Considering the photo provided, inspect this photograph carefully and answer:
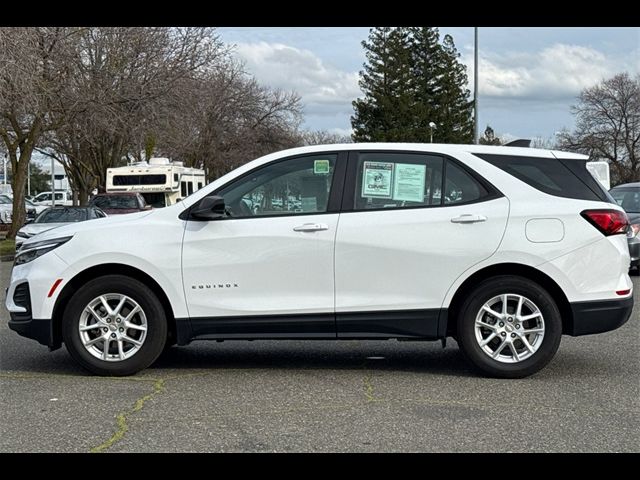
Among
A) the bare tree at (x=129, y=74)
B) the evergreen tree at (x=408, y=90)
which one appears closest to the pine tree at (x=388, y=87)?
the evergreen tree at (x=408, y=90)

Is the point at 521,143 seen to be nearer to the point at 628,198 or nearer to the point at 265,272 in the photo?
the point at 265,272

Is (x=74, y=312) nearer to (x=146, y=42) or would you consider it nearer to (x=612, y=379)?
(x=612, y=379)

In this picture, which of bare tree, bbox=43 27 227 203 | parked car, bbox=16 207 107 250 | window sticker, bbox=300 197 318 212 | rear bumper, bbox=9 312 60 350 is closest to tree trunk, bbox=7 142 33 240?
bare tree, bbox=43 27 227 203

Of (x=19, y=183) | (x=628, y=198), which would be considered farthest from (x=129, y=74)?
(x=628, y=198)

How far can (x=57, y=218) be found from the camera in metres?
19.8

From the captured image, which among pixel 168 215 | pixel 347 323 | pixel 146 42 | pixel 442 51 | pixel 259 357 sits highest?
pixel 442 51

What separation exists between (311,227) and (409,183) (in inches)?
34.6

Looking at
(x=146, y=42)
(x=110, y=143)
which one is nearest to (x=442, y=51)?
(x=110, y=143)

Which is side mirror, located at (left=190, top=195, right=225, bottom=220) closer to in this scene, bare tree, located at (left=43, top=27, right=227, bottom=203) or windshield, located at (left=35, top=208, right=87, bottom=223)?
windshield, located at (left=35, top=208, right=87, bottom=223)

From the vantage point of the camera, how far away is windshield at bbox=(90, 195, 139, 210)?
23969 mm

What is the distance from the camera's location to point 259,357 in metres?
7.48

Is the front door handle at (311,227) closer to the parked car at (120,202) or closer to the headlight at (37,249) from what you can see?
the headlight at (37,249)

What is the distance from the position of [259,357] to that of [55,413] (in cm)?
231

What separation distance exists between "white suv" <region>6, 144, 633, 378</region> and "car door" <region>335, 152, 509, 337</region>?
0.01 metres
